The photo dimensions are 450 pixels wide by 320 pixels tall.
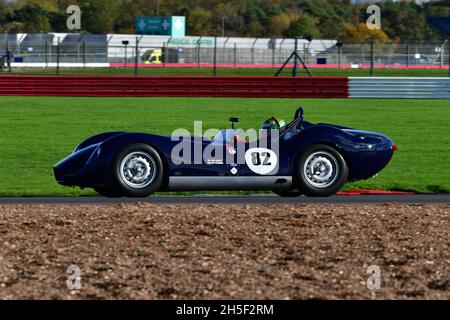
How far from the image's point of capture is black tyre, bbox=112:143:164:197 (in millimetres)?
11883

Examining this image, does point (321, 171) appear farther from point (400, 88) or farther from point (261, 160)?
point (400, 88)

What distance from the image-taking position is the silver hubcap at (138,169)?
39.2 feet

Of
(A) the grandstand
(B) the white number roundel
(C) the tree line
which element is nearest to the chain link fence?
(A) the grandstand

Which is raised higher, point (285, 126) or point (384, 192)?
point (285, 126)

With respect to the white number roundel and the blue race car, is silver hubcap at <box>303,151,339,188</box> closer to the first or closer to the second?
the blue race car

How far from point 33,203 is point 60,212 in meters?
1.90

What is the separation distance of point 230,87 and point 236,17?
71.8 m

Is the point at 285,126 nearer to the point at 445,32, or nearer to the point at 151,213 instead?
the point at 151,213

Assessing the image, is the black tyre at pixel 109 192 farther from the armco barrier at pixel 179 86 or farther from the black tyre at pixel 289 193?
the armco barrier at pixel 179 86

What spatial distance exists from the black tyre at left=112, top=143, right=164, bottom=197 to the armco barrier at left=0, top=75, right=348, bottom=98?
2009 cm

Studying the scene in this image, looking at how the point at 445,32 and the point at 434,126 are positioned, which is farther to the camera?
the point at 445,32
